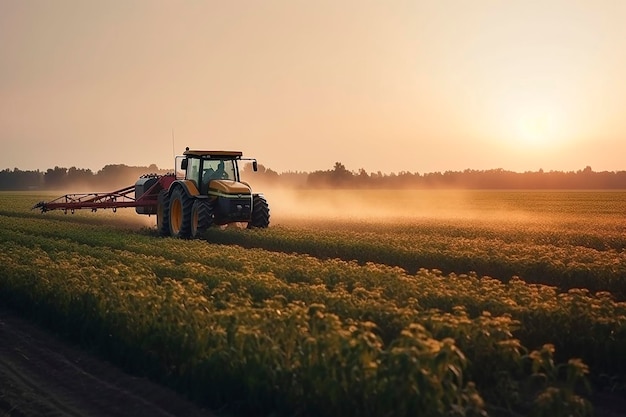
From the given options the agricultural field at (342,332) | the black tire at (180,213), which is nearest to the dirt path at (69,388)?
the agricultural field at (342,332)

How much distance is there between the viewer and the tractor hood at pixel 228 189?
77.9 ft

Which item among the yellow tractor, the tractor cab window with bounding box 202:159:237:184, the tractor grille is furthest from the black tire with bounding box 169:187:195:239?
the tractor grille

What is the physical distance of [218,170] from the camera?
2530 centimetres

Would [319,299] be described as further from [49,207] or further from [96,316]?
[49,207]

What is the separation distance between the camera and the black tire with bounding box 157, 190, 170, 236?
25.5 meters

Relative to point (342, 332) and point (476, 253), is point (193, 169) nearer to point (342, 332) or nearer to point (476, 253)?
point (476, 253)

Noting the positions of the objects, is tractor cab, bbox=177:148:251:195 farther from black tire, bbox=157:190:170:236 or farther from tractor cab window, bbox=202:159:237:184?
black tire, bbox=157:190:170:236

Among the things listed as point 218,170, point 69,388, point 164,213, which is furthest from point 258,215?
point 69,388

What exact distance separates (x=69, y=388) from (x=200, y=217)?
1484cm

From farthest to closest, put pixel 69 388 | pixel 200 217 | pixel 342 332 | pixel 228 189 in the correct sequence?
pixel 228 189 < pixel 200 217 < pixel 69 388 < pixel 342 332

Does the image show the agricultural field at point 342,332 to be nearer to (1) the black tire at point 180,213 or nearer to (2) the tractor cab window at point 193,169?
(1) the black tire at point 180,213

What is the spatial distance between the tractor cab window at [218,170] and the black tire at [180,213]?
40.4 inches

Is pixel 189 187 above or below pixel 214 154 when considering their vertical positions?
below

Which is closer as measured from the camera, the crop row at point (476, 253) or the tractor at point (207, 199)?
the crop row at point (476, 253)
